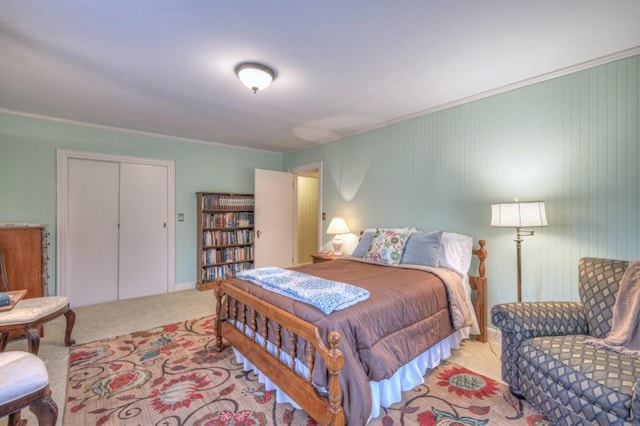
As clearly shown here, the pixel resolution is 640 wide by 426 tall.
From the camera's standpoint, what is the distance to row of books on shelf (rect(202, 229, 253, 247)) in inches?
179

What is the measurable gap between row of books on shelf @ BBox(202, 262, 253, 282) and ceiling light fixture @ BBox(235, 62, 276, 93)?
319cm

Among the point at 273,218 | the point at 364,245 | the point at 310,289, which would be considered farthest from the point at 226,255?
the point at 310,289

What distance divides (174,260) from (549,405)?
4.48 metres

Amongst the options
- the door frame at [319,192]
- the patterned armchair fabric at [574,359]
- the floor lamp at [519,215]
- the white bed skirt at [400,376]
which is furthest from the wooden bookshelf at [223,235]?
the patterned armchair fabric at [574,359]

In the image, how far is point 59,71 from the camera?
234cm

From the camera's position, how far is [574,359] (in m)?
1.47

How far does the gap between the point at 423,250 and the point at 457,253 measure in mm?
Result: 355

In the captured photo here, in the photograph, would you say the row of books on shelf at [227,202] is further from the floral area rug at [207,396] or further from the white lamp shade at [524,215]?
the white lamp shade at [524,215]

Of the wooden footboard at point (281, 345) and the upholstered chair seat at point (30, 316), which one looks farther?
the upholstered chair seat at point (30, 316)

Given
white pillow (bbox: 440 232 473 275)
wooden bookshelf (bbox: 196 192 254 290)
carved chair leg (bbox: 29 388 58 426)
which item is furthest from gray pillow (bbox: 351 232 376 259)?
carved chair leg (bbox: 29 388 58 426)

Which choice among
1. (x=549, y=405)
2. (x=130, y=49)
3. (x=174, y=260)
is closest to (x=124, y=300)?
(x=174, y=260)

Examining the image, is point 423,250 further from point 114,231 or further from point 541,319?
point 114,231

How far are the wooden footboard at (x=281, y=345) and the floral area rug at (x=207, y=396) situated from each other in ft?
0.65

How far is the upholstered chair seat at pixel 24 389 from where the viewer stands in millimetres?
1230
